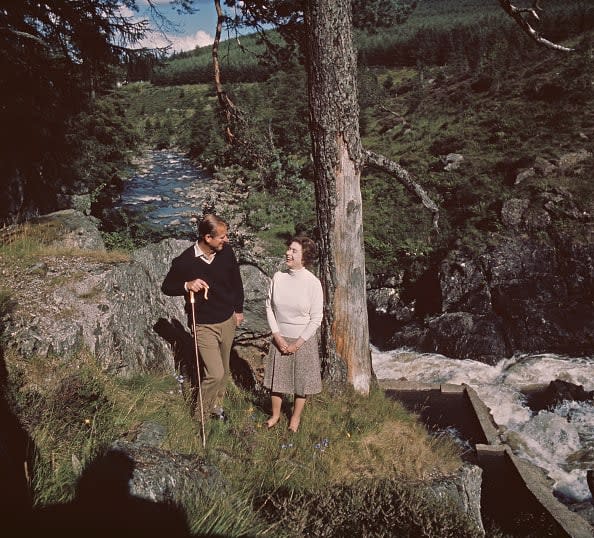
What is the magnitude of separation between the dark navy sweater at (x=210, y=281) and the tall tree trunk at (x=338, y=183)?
130 cm

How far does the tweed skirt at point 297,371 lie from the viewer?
4785 mm

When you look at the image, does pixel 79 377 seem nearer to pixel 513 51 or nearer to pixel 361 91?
pixel 361 91

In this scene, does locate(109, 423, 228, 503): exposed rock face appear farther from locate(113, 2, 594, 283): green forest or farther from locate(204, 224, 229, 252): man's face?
locate(113, 2, 594, 283): green forest

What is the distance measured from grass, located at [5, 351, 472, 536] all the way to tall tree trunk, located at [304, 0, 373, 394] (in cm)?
58

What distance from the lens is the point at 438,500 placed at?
13.5ft

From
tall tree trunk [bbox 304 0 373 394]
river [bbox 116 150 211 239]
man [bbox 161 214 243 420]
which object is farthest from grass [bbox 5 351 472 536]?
river [bbox 116 150 211 239]

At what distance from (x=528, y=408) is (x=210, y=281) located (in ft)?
29.3

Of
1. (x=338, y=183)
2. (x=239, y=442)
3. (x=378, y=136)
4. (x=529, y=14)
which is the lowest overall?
(x=239, y=442)

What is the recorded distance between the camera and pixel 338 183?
5.59 m

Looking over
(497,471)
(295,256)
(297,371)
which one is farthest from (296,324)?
(497,471)

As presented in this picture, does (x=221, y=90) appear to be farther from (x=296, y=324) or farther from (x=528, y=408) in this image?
(x=528, y=408)

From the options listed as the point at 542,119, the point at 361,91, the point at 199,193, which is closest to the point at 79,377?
the point at 199,193

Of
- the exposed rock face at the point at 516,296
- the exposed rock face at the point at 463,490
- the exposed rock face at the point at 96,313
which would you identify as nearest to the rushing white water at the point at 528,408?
the exposed rock face at the point at 516,296

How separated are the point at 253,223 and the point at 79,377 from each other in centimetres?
1793
